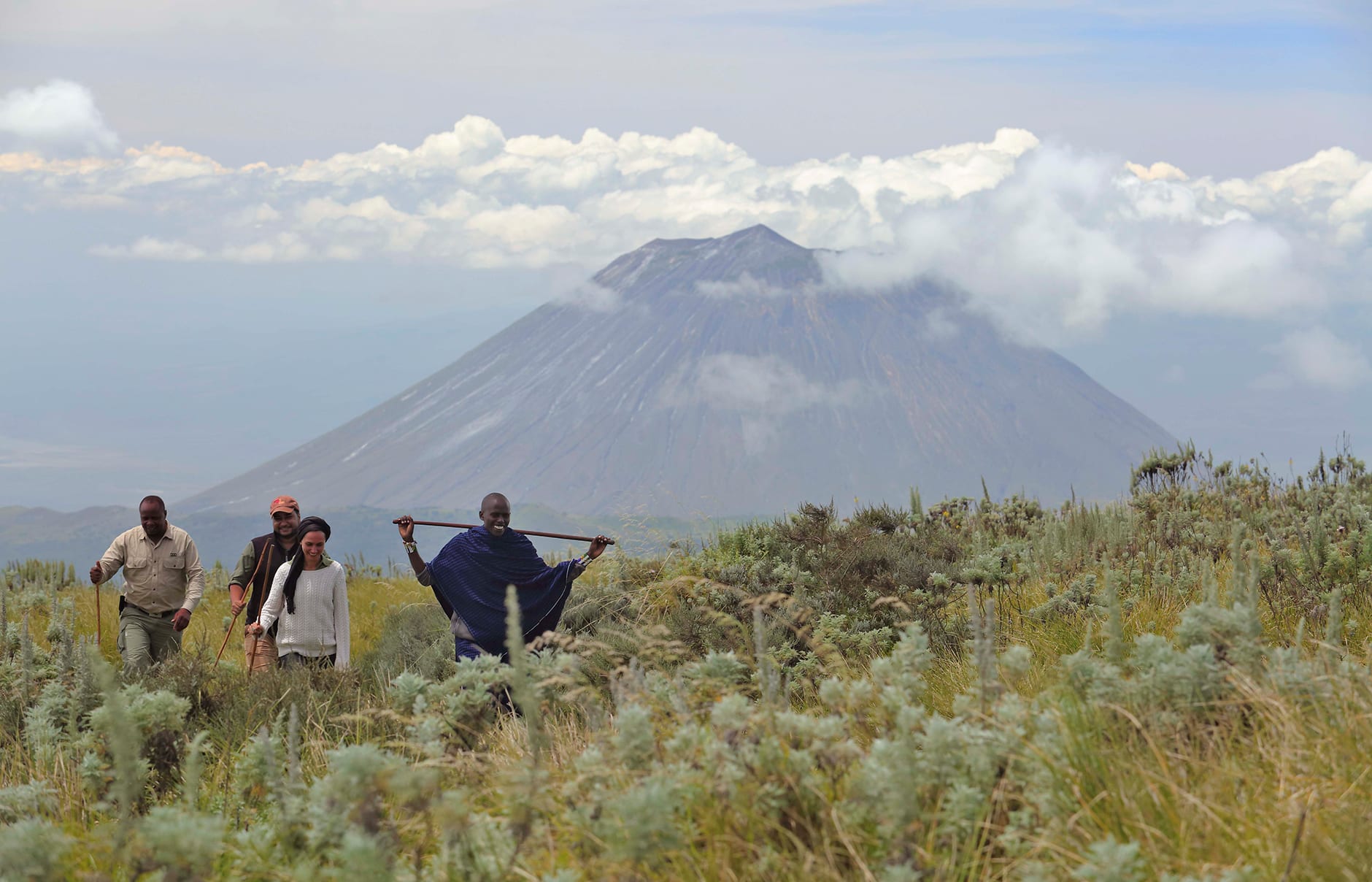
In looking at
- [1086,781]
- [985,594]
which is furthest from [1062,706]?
[985,594]

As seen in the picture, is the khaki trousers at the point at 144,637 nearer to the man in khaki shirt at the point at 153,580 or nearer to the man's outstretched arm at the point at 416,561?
the man in khaki shirt at the point at 153,580

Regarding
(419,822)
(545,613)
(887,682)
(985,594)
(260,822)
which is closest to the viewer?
(419,822)

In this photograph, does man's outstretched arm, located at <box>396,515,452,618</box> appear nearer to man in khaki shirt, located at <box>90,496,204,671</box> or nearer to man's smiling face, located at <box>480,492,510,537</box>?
man's smiling face, located at <box>480,492,510,537</box>

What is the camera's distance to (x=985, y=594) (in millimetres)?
8477

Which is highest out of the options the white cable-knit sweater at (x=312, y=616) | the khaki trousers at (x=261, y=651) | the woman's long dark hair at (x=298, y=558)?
the woman's long dark hair at (x=298, y=558)

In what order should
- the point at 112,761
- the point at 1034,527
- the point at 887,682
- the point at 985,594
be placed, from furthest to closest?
the point at 1034,527 → the point at 985,594 → the point at 112,761 → the point at 887,682

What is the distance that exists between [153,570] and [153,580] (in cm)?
9

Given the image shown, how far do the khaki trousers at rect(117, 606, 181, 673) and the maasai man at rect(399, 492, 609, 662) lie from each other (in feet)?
8.33

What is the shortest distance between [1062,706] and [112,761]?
3974 mm

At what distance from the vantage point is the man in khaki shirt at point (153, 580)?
995cm

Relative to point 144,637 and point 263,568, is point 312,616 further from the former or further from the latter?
point 144,637

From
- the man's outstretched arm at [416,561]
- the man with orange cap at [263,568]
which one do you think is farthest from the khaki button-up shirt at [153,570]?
the man's outstretched arm at [416,561]

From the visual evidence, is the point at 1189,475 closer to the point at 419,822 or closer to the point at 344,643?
the point at 344,643

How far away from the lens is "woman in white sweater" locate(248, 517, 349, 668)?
354 inches
